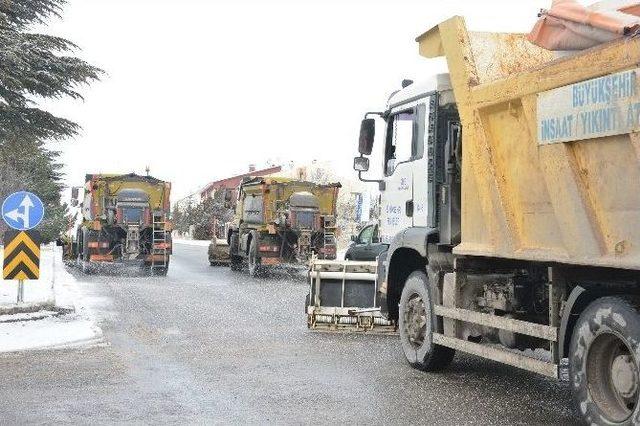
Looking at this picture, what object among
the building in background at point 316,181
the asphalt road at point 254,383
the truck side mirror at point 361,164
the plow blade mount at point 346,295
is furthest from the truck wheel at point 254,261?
the building in background at point 316,181

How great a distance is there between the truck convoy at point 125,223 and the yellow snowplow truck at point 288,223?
2.52 meters

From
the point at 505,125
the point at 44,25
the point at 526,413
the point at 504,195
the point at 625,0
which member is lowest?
the point at 526,413

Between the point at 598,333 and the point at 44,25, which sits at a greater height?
the point at 44,25

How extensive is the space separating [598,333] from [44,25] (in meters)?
13.3

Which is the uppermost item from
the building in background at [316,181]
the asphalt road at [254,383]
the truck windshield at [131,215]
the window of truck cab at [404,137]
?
the building in background at [316,181]

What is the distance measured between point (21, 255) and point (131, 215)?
34.6 ft

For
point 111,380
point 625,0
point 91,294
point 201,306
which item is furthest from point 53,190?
point 625,0

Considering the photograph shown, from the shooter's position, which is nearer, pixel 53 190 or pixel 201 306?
pixel 201 306

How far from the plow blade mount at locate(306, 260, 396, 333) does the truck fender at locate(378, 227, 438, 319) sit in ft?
5.72

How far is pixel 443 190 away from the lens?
290 inches

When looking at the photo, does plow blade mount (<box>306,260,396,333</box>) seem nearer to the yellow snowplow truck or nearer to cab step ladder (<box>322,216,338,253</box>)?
the yellow snowplow truck

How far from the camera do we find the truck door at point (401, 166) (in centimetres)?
800

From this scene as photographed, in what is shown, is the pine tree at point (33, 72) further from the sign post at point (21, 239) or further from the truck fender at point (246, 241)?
the truck fender at point (246, 241)

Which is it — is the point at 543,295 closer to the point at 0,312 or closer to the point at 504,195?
the point at 504,195
